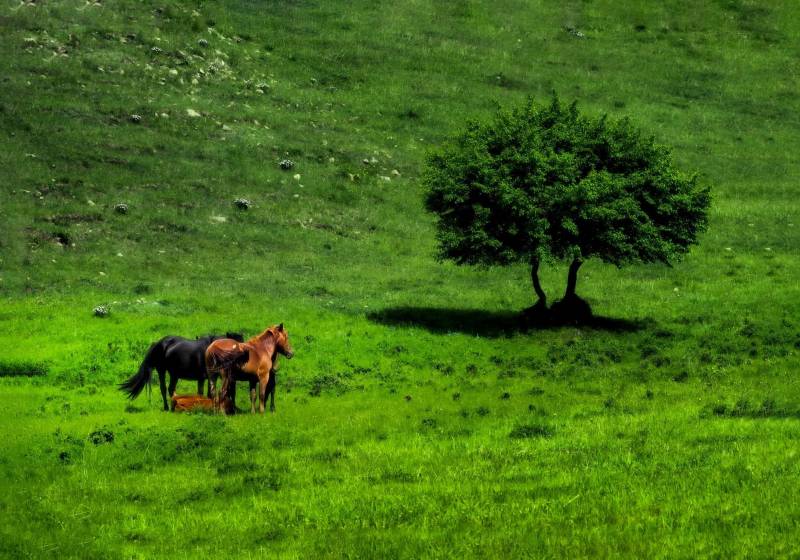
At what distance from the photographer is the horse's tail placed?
30.0 metres

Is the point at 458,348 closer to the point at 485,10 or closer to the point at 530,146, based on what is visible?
the point at 530,146

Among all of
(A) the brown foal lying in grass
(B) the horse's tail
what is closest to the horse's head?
(A) the brown foal lying in grass

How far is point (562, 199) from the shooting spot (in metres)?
44.0

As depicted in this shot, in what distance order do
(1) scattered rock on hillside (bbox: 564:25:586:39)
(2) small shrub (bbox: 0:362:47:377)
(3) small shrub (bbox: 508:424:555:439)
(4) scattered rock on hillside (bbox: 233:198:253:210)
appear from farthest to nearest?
1. (1) scattered rock on hillside (bbox: 564:25:586:39)
2. (4) scattered rock on hillside (bbox: 233:198:253:210)
3. (2) small shrub (bbox: 0:362:47:377)
4. (3) small shrub (bbox: 508:424:555:439)

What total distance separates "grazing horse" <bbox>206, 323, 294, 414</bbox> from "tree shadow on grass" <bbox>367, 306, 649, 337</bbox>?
14768 mm

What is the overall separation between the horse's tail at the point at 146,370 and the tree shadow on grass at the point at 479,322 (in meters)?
15.0

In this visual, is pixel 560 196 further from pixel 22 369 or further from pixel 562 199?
pixel 22 369

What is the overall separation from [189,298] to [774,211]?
40.5m

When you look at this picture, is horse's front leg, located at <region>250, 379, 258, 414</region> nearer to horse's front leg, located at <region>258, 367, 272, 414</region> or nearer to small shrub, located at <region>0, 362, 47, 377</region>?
horse's front leg, located at <region>258, 367, 272, 414</region>

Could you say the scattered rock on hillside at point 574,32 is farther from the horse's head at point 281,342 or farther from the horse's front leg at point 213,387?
the horse's front leg at point 213,387

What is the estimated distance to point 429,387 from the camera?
3534cm

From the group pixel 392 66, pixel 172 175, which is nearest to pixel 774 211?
pixel 392 66

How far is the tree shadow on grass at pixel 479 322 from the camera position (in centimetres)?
4404

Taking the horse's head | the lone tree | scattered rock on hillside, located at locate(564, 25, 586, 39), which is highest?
scattered rock on hillside, located at locate(564, 25, 586, 39)
